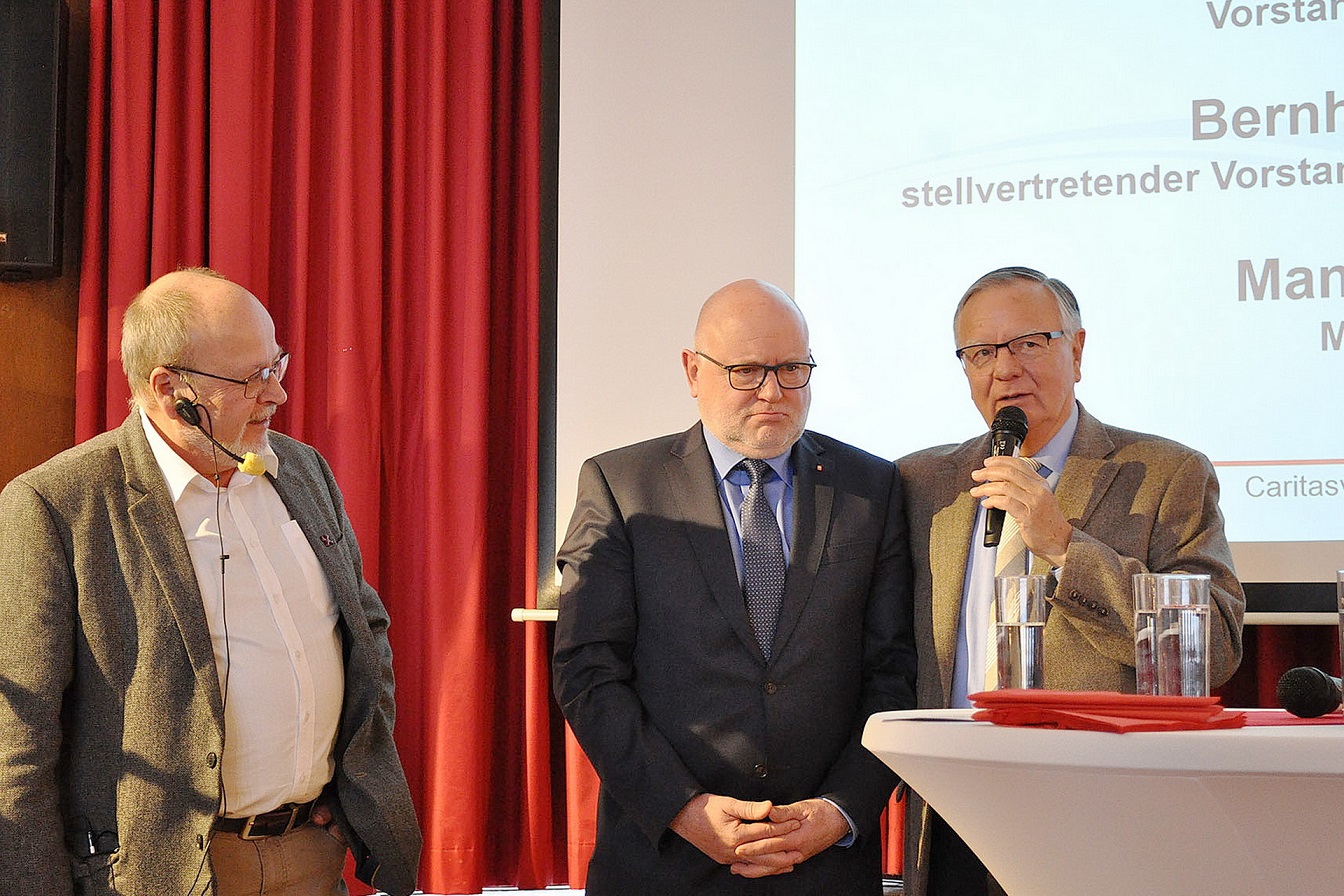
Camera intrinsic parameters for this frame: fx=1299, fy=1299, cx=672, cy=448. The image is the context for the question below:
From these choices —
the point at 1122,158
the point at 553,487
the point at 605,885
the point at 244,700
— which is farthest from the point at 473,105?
the point at 605,885

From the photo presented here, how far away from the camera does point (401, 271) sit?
422 cm

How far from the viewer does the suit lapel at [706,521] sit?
261 centimetres

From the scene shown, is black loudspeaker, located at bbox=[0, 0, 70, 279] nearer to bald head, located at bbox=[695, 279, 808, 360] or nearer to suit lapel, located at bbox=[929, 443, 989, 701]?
bald head, located at bbox=[695, 279, 808, 360]

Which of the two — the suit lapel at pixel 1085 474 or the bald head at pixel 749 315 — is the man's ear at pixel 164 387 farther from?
the suit lapel at pixel 1085 474

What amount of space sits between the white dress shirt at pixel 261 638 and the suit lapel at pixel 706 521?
781mm

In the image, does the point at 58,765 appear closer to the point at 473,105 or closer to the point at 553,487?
the point at 553,487

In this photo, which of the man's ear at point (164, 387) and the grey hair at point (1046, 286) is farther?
the grey hair at point (1046, 286)

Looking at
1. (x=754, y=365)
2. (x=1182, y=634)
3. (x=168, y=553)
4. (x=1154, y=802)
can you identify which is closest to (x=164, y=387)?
(x=168, y=553)

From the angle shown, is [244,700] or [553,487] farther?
[553,487]

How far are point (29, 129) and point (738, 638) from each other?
277cm

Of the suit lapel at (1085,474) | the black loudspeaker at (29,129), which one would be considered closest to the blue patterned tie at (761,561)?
the suit lapel at (1085,474)

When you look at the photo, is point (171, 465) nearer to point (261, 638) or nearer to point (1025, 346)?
point (261, 638)

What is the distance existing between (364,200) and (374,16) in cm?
60

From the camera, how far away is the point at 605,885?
102 inches
